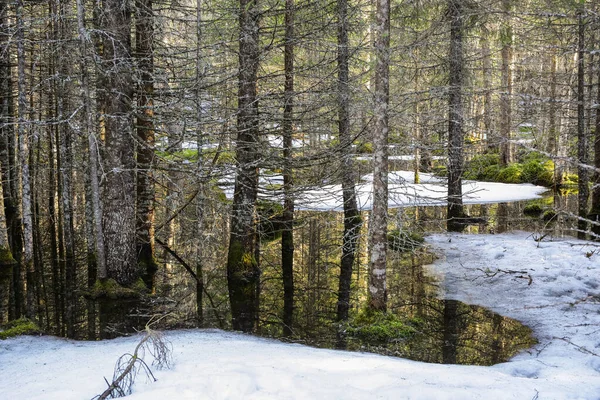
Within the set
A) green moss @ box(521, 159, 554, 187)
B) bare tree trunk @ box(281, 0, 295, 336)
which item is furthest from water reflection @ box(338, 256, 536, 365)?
green moss @ box(521, 159, 554, 187)

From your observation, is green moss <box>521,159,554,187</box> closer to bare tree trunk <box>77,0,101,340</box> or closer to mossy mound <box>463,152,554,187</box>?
mossy mound <box>463,152,554,187</box>

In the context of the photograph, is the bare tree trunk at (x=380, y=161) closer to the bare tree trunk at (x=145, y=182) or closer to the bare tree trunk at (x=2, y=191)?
the bare tree trunk at (x=145, y=182)

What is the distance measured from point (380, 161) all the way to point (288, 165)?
4.82 m

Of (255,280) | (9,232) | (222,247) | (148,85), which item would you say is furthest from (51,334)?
(9,232)

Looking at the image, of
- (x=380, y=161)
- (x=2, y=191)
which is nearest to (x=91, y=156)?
(x=2, y=191)

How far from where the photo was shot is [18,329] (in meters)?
8.09

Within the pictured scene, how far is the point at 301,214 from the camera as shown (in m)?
22.2

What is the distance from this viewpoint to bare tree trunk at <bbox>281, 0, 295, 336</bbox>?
11.0 meters

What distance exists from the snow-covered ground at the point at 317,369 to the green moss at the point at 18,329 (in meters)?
0.24

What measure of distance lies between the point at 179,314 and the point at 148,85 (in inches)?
236

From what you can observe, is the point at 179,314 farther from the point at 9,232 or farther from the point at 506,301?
the point at 9,232

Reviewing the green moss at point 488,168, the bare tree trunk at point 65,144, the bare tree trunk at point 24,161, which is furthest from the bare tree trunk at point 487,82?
the bare tree trunk at point 24,161

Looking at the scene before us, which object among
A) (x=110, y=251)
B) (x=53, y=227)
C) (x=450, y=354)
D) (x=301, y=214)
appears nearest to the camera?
(x=450, y=354)

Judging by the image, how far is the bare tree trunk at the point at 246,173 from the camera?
1162cm
